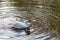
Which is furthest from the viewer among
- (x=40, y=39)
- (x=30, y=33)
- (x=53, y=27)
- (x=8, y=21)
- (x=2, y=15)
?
(x=2, y=15)

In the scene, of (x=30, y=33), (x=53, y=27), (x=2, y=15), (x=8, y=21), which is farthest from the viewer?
(x=2, y=15)

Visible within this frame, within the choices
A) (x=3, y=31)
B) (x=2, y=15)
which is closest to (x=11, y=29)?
(x=3, y=31)

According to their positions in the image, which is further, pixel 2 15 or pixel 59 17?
pixel 2 15

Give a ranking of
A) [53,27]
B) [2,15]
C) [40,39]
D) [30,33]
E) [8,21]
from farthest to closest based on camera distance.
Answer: [2,15] → [8,21] → [53,27] → [30,33] → [40,39]

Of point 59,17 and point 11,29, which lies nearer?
point 11,29

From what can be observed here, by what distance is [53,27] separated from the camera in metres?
4.86

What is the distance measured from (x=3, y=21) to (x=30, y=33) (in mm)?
1256

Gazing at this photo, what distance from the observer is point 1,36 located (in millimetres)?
4355

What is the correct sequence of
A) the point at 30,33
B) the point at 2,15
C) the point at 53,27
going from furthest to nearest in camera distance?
1. the point at 2,15
2. the point at 53,27
3. the point at 30,33

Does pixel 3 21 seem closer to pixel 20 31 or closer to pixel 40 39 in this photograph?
pixel 20 31

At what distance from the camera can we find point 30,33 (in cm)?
452

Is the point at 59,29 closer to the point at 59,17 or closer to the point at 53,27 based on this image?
the point at 53,27

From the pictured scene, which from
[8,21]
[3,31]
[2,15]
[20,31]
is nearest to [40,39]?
[20,31]

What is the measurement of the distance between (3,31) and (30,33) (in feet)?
2.16
